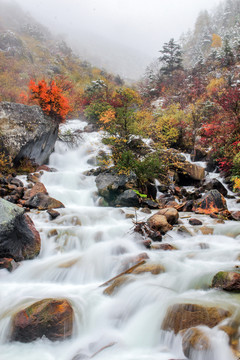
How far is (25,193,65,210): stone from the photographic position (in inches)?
315

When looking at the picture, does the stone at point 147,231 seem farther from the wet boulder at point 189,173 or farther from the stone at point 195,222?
the wet boulder at point 189,173

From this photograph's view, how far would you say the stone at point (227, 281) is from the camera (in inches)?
140

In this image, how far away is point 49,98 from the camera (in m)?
13.2

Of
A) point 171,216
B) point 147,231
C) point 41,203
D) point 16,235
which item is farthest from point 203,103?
point 16,235

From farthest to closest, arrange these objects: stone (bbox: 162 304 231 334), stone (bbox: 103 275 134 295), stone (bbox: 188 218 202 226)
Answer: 1. stone (bbox: 188 218 202 226)
2. stone (bbox: 103 275 134 295)
3. stone (bbox: 162 304 231 334)

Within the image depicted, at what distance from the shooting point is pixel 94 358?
9.29 feet

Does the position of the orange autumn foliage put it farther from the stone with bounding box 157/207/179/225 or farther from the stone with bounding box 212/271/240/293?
the stone with bounding box 212/271/240/293

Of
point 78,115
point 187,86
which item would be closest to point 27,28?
point 78,115

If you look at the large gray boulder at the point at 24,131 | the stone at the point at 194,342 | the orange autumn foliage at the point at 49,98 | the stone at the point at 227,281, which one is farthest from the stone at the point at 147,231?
the orange autumn foliage at the point at 49,98

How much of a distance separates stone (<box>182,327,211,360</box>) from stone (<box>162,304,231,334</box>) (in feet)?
0.32

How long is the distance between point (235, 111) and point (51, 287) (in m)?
11.9

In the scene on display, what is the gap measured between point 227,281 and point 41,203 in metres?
6.53

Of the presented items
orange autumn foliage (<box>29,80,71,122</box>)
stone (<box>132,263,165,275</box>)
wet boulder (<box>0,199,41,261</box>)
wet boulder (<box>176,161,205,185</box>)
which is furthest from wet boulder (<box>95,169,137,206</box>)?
orange autumn foliage (<box>29,80,71,122</box>)

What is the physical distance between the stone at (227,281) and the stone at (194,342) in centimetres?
112
